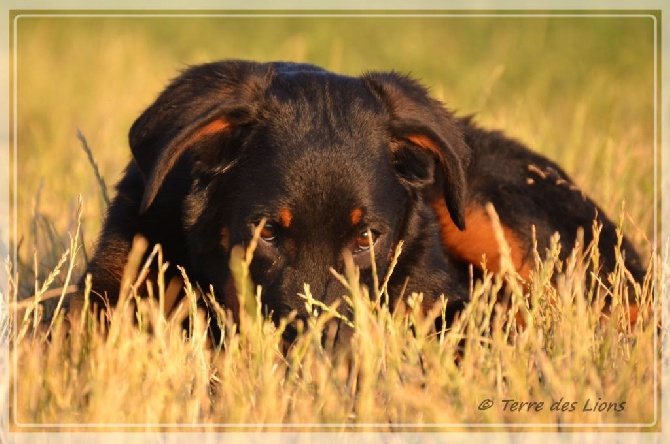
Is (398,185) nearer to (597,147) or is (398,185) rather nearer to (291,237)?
(291,237)

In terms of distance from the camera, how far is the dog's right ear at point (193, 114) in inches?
153

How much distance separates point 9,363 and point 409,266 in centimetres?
175

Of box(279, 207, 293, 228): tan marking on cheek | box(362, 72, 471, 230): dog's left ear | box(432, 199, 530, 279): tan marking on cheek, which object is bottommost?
box(432, 199, 530, 279): tan marking on cheek

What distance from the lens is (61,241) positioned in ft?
19.4

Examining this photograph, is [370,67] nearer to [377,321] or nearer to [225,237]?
[225,237]

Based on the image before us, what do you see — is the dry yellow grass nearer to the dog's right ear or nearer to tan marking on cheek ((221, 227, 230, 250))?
tan marking on cheek ((221, 227, 230, 250))

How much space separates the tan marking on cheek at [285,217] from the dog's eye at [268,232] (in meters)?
0.07

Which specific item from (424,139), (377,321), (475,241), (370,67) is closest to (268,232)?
(377,321)

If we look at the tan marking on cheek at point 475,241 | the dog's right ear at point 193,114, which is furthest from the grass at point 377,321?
the dog's right ear at point 193,114

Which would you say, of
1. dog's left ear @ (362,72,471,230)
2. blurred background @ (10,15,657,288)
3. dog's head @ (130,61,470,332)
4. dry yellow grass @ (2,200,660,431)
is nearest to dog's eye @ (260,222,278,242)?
dog's head @ (130,61,470,332)

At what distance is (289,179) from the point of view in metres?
4.03

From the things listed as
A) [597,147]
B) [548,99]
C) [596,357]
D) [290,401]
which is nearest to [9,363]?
[290,401]

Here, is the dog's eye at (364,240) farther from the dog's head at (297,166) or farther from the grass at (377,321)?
the grass at (377,321)

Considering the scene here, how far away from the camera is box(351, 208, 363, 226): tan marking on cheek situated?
403cm
